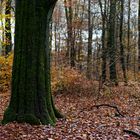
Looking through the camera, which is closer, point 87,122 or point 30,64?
point 30,64

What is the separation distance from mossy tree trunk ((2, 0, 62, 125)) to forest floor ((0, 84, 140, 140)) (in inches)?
21.6

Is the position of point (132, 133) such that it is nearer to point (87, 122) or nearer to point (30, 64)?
point (87, 122)

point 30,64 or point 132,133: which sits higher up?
point 30,64

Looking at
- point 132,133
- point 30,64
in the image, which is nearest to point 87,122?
point 132,133

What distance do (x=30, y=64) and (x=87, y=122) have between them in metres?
2.74

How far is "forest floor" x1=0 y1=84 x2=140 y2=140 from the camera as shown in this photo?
29.0 ft

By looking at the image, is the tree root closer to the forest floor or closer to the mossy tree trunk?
the forest floor

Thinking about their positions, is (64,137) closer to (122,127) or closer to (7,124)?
(7,124)

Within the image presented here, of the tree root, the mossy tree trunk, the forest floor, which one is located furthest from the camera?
the mossy tree trunk

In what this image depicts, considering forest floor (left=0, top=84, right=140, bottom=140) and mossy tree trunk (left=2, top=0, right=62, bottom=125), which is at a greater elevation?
mossy tree trunk (left=2, top=0, right=62, bottom=125)

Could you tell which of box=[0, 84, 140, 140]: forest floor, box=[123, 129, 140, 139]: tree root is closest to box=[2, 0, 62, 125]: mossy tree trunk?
box=[0, 84, 140, 140]: forest floor

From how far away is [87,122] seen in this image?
11.1 m

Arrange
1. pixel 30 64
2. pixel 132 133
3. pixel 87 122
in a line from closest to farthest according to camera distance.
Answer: pixel 132 133, pixel 30 64, pixel 87 122

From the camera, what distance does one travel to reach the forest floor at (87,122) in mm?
8844
